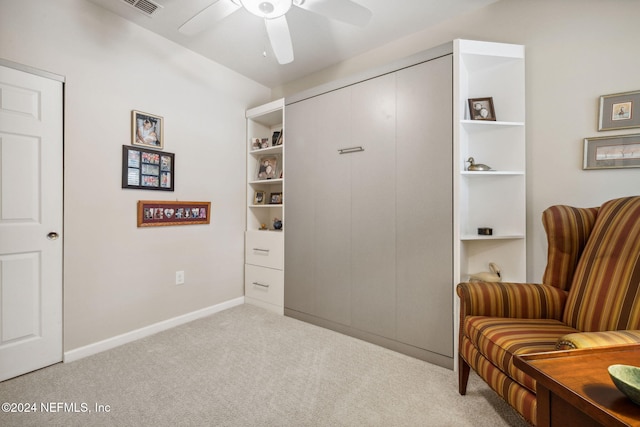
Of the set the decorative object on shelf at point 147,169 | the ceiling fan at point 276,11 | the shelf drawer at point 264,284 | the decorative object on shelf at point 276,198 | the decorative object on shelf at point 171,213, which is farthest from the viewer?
the decorative object on shelf at point 276,198

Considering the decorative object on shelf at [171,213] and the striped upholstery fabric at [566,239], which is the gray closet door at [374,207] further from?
the decorative object on shelf at [171,213]

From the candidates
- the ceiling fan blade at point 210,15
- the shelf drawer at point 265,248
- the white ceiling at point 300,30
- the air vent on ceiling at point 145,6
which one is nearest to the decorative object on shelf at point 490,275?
the shelf drawer at point 265,248

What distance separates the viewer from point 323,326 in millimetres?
2475

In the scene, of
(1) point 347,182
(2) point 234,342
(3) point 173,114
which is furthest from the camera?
(3) point 173,114

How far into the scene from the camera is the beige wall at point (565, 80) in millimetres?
1665

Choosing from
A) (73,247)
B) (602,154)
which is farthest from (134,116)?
(602,154)

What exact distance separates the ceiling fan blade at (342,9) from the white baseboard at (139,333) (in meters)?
2.68

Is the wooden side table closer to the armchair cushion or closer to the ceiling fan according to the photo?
the armchair cushion

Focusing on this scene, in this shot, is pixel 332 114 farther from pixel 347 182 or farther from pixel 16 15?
pixel 16 15

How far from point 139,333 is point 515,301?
2.72 meters

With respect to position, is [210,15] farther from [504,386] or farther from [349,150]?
[504,386]

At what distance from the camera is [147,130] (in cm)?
230

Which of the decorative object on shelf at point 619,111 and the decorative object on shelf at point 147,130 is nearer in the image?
the decorative object on shelf at point 619,111

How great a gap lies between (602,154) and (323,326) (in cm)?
236
